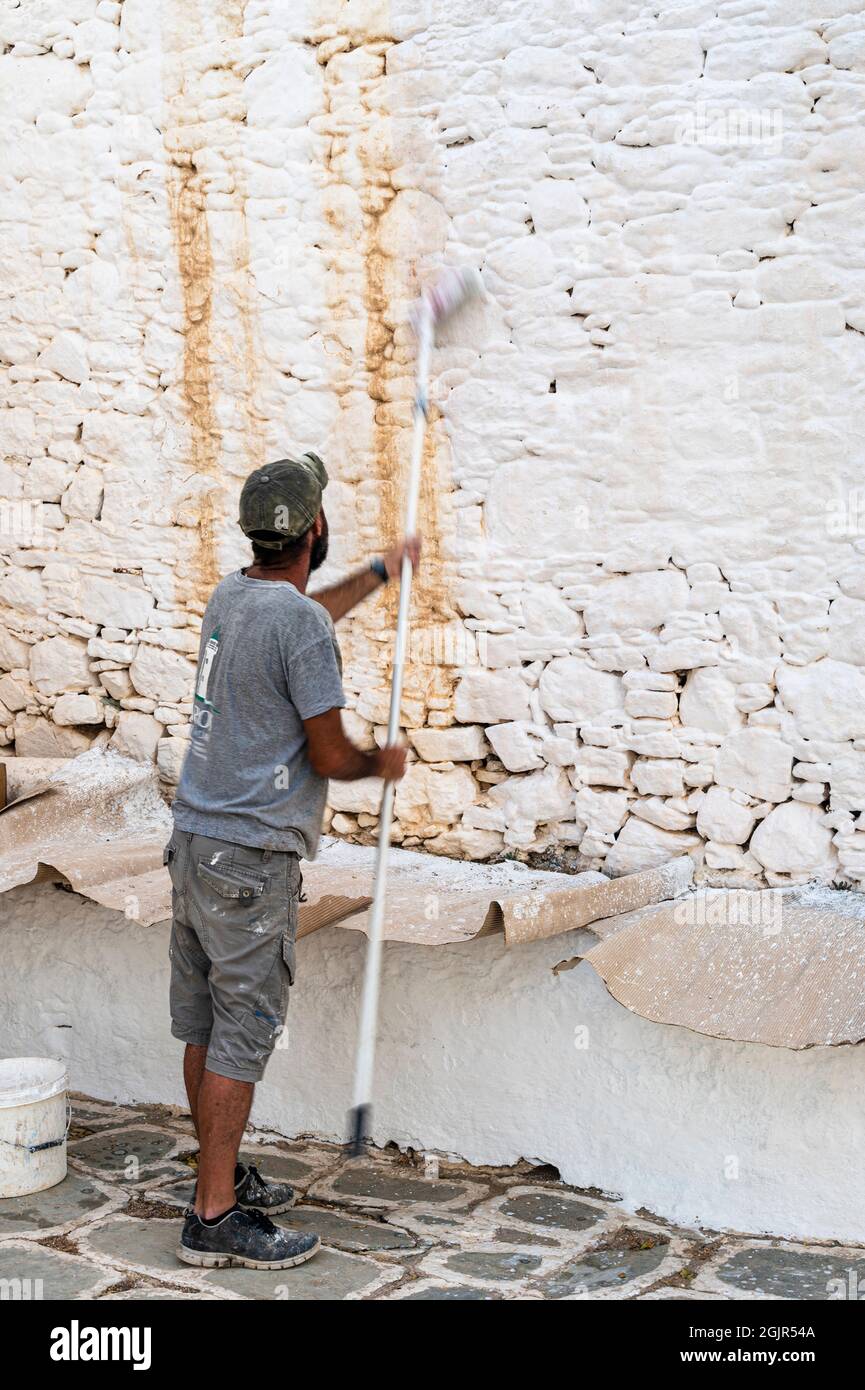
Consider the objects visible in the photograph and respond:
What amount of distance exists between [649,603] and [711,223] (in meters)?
1.11

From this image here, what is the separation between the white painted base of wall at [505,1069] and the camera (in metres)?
3.64

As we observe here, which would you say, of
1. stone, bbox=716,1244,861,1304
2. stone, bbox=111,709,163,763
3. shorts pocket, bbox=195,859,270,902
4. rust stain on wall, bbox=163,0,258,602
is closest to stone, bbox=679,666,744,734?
stone, bbox=716,1244,861,1304

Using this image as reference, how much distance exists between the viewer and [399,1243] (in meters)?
3.54

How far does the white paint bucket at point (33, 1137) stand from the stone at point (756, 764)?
2119mm

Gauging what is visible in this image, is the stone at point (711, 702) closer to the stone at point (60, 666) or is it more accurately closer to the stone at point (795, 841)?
the stone at point (795, 841)

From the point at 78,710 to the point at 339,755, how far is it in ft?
7.85

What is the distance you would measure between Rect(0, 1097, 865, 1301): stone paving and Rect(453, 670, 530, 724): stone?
138 centimetres

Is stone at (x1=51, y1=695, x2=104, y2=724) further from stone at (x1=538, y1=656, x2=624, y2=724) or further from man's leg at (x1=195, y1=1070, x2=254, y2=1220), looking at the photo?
man's leg at (x1=195, y1=1070, x2=254, y2=1220)

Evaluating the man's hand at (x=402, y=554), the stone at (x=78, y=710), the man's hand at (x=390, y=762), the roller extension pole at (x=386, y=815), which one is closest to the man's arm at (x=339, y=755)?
the man's hand at (x=390, y=762)

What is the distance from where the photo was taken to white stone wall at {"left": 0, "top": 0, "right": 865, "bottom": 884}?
158 inches

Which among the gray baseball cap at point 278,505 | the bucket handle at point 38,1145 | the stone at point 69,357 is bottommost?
the bucket handle at point 38,1145

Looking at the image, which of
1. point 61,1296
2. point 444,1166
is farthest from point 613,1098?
point 61,1296
